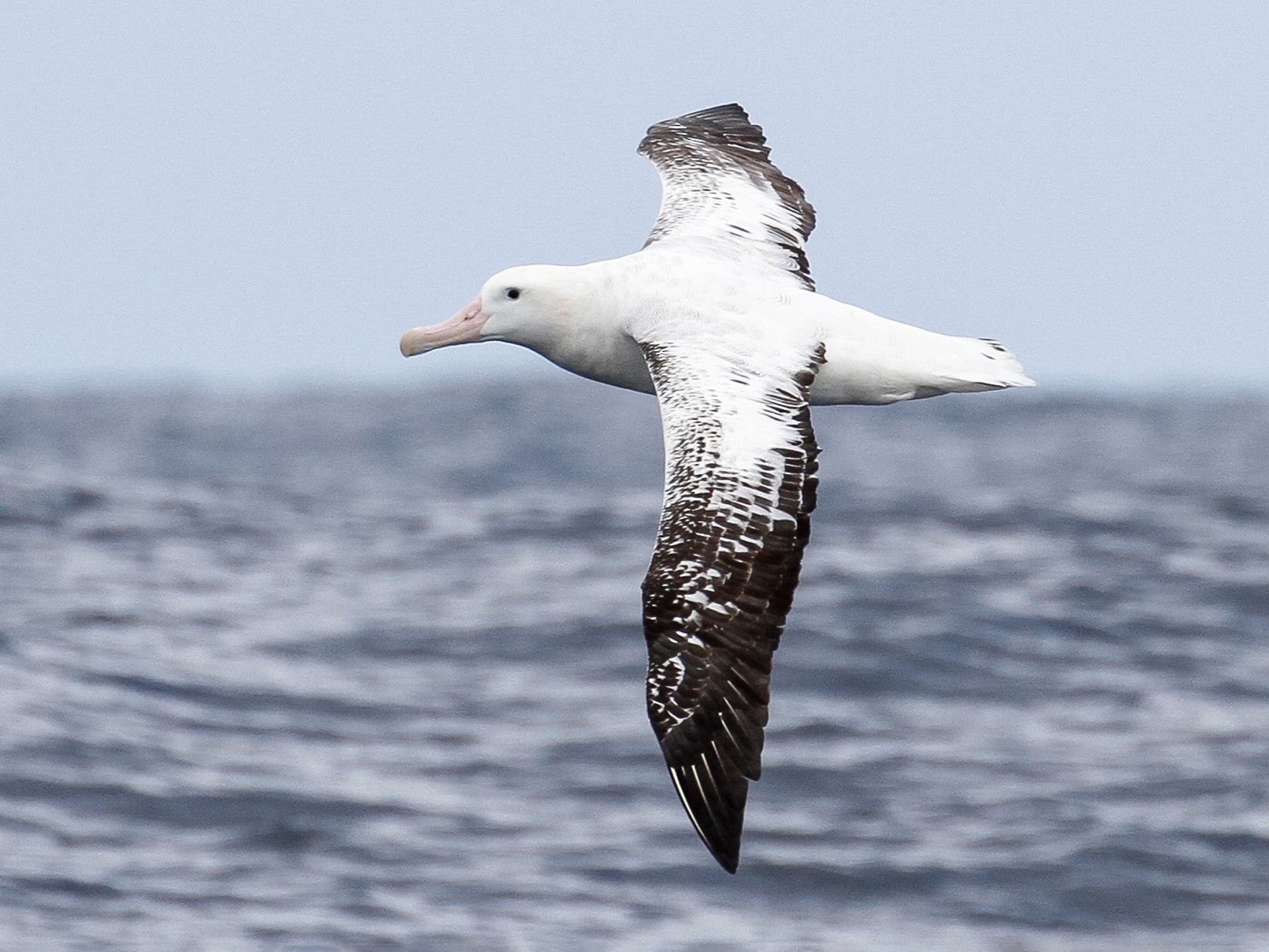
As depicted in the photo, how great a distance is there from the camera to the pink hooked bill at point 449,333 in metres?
8.73

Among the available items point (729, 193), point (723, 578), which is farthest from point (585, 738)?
point (723, 578)

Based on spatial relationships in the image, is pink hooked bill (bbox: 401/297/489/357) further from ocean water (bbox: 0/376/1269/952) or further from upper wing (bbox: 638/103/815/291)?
ocean water (bbox: 0/376/1269/952)

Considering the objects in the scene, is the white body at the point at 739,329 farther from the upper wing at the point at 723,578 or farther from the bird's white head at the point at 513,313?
the upper wing at the point at 723,578

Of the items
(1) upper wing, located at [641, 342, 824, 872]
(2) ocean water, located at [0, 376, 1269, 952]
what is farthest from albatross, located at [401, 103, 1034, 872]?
(2) ocean water, located at [0, 376, 1269, 952]

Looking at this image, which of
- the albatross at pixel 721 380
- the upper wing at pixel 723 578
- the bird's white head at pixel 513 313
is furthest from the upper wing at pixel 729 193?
the upper wing at pixel 723 578

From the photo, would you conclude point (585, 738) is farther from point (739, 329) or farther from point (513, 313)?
point (739, 329)

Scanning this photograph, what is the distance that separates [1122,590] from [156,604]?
852 centimetres

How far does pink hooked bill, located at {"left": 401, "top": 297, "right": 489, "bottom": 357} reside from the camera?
873cm

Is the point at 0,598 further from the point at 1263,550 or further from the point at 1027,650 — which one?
the point at 1263,550

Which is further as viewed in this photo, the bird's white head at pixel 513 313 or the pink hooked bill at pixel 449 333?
the pink hooked bill at pixel 449 333

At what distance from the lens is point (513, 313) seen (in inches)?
340

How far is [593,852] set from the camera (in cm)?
1105

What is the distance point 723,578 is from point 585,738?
6051 mm

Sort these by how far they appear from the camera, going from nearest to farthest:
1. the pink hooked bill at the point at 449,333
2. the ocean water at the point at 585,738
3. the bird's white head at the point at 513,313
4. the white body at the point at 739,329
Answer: the white body at the point at 739,329, the bird's white head at the point at 513,313, the pink hooked bill at the point at 449,333, the ocean water at the point at 585,738
